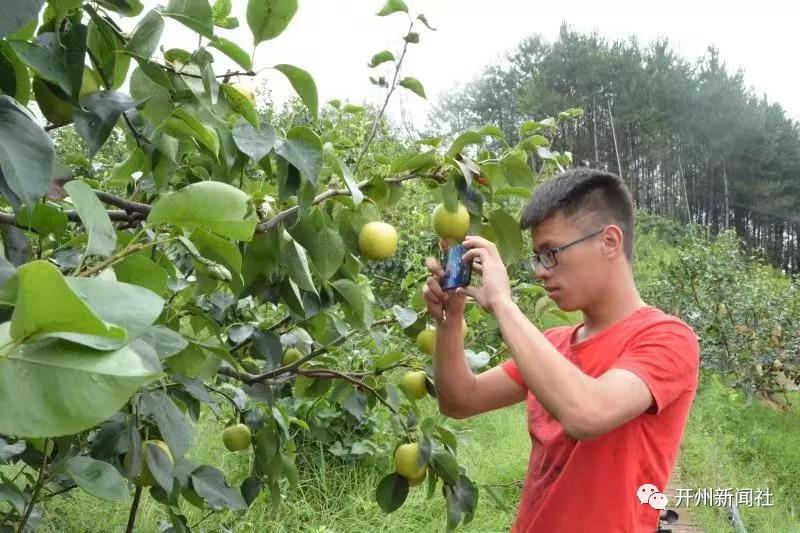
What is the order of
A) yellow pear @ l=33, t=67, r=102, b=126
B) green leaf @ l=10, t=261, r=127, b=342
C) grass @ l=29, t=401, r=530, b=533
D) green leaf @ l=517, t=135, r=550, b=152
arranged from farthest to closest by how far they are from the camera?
grass @ l=29, t=401, r=530, b=533
green leaf @ l=517, t=135, r=550, b=152
yellow pear @ l=33, t=67, r=102, b=126
green leaf @ l=10, t=261, r=127, b=342

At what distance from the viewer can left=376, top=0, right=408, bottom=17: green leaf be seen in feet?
3.24

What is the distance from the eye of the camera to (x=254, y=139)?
2.33 feet

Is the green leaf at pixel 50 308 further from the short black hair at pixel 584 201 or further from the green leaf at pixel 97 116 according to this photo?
the short black hair at pixel 584 201

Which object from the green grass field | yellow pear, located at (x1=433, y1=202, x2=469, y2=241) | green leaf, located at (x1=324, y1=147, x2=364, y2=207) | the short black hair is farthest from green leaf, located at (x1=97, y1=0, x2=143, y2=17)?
the green grass field

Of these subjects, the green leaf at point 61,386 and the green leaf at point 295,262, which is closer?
the green leaf at point 61,386

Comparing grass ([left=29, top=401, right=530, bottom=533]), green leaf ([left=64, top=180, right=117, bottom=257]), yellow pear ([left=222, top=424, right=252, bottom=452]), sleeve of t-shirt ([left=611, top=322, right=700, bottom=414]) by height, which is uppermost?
green leaf ([left=64, top=180, right=117, bottom=257])

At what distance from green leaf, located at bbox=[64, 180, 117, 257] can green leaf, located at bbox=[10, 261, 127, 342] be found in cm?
30

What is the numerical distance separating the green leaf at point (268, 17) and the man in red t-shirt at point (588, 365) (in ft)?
1.40

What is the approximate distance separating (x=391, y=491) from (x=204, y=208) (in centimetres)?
80

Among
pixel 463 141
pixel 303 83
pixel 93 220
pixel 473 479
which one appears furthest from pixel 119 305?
pixel 473 479

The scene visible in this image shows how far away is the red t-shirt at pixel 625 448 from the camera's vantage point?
107 centimetres

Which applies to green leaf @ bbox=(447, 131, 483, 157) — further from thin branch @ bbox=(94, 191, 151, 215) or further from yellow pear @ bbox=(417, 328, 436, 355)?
yellow pear @ bbox=(417, 328, 436, 355)

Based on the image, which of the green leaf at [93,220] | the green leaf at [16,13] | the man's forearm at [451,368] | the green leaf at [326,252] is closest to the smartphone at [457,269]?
the man's forearm at [451,368]

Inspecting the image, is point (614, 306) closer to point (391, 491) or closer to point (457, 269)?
point (457, 269)
